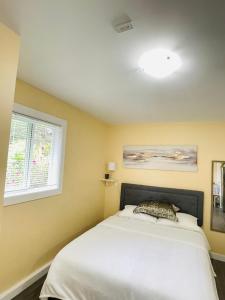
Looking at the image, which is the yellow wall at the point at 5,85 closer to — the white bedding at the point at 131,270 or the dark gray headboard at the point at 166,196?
the white bedding at the point at 131,270

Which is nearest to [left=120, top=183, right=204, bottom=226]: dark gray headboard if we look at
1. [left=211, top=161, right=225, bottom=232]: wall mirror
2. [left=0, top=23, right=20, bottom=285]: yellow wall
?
[left=211, top=161, right=225, bottom=232]: wall mirror

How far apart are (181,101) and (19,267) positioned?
2.80 metres

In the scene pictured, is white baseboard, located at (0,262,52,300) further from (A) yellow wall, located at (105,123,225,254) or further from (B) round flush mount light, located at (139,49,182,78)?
(B) round flush mount light, located at (139,49,182,78)

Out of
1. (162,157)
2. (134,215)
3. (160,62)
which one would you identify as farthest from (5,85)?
(162,157)

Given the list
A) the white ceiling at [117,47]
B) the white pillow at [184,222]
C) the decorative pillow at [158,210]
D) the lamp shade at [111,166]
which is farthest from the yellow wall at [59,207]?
the white pillow at [184,222]

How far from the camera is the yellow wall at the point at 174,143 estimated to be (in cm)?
312

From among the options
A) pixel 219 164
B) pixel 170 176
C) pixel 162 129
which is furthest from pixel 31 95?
pixel 219 164

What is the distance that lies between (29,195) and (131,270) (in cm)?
136

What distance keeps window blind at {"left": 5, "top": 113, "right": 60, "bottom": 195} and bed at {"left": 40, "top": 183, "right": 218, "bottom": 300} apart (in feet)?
2.95

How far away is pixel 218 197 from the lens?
121 inches

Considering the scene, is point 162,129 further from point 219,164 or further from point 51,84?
point 51,84

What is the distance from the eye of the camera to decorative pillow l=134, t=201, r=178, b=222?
2914 mm

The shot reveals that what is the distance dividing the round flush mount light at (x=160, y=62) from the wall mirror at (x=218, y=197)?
220cm

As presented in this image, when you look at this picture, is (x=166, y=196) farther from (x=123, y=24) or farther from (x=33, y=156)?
(x=123, y=24)
